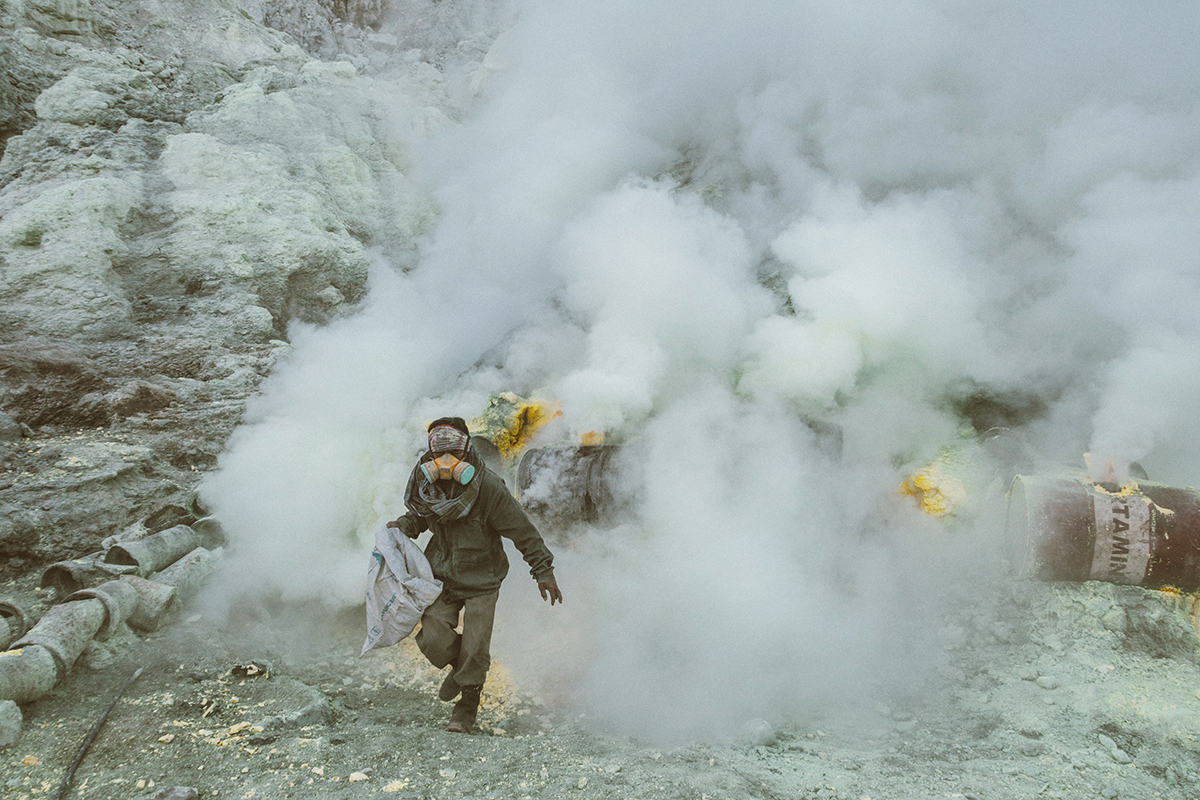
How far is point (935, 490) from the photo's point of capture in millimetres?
4184

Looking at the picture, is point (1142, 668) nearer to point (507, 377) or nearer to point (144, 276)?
point (507, 377)

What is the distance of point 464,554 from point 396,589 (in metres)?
0.34

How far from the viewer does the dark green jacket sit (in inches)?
110

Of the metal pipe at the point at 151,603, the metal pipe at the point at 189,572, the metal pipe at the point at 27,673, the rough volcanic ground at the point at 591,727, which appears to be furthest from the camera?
the metal pipe at the point at 189,572

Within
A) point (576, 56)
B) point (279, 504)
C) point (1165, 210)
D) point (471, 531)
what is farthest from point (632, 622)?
point (576, 56)

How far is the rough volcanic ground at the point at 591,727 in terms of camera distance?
2.23 m

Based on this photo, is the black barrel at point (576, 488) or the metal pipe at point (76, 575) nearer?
the metal pipe at point (76, 575)

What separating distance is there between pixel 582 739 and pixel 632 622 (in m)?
0.97

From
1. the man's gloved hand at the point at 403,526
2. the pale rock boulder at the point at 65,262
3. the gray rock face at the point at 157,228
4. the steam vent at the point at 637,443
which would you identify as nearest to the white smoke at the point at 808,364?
the steam vent at the point at 637,443

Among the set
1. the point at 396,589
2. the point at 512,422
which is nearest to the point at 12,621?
the point at 396,589

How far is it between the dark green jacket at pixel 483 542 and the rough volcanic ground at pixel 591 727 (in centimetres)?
65

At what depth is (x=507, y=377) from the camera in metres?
5.09

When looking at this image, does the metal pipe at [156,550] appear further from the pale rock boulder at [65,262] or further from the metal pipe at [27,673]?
the pale rock boulder at [65,262]

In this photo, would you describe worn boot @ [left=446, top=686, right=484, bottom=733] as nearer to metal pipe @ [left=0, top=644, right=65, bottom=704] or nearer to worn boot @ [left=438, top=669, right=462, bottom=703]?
worn boot @ [left=438, top=669, right=462, bottom=703]
